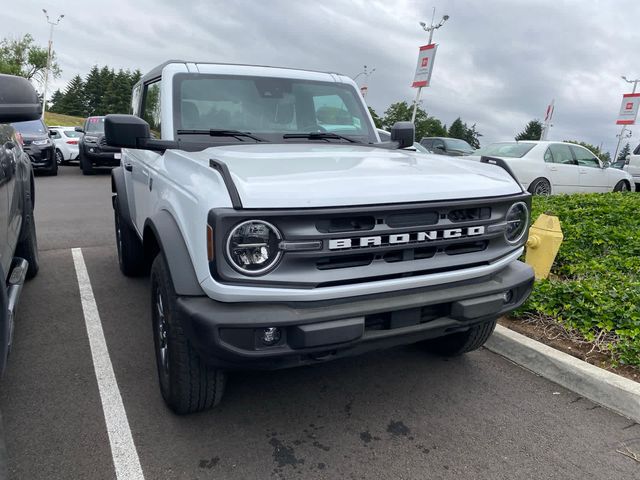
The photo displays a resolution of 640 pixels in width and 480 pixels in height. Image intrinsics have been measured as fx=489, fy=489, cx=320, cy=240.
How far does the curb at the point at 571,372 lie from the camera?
288 cm

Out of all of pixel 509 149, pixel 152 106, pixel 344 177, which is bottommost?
pixel 509 149

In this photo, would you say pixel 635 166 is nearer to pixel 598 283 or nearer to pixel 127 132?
pixel 598 283

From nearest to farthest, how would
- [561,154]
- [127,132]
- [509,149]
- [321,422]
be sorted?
[321,422] < [127,132] < [509,149] < [561,154]

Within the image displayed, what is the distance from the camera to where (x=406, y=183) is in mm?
2373

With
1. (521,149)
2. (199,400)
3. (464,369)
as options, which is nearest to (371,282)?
(199,400)

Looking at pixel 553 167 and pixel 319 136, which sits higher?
pixel 319 136

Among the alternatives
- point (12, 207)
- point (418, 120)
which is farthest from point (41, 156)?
point (418, 120)

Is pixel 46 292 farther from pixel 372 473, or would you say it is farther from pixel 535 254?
pixel 535 254

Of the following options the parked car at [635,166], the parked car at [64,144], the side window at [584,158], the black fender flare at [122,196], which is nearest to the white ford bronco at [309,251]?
the black fender flare at [122,196]

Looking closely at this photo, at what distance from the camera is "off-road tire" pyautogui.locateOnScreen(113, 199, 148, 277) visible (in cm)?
465

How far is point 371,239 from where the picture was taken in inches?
86.3

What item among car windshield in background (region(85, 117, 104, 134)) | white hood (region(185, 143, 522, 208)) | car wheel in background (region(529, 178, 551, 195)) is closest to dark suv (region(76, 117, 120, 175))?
car windshield in background (region(85, 117, 104, 134))

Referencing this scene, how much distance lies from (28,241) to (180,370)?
3.04 metres

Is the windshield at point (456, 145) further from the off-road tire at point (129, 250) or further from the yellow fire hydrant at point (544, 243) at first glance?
the off-road tire at point (129, 250)
